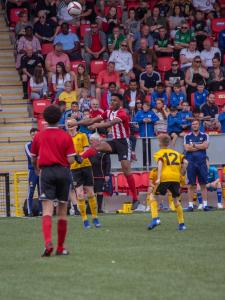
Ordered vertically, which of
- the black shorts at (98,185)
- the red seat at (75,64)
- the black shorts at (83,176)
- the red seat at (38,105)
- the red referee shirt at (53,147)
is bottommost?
the black shorts at (98,185)

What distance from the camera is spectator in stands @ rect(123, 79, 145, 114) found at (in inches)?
1022

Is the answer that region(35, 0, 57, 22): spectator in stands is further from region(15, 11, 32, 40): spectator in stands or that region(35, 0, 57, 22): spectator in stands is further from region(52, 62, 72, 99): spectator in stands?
region(52, 62, 72, 99): spectator in stands

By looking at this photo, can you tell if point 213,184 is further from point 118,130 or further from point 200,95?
point 118,130

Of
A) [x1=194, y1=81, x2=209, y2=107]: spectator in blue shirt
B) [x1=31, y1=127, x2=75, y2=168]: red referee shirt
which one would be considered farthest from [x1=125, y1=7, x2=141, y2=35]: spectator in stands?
[x1=31, y1=127, x2=75, y2=168]: red referee shirt

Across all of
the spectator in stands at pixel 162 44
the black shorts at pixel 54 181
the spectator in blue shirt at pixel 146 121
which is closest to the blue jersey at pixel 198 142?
the spectator in blue shirt at pixel 146 121

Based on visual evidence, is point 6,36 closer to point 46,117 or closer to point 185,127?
point 185,127

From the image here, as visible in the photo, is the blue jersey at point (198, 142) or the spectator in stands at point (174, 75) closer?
the blue jersey at point (198, 142)

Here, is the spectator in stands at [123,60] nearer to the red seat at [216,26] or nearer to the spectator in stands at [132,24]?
the spectator in stands at [132,24]

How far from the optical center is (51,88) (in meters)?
26.9

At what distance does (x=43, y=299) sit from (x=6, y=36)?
66.0 ft

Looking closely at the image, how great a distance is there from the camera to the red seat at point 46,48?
93.7 ft

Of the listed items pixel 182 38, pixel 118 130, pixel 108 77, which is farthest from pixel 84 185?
pixel 182 38

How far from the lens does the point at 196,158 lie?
22297 mm

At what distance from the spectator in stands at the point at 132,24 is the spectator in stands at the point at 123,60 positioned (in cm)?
130
